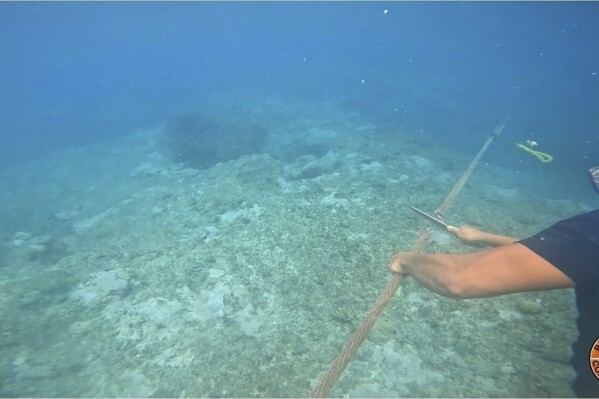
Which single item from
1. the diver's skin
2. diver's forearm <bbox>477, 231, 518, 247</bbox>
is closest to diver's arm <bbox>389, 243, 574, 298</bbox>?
the diver's skin

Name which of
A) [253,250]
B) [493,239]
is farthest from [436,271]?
[253,250]

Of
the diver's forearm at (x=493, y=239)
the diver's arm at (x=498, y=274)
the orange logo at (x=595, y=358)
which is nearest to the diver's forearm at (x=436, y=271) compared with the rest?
the diver's arm at (x=498, y=274)

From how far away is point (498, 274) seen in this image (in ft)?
5.38

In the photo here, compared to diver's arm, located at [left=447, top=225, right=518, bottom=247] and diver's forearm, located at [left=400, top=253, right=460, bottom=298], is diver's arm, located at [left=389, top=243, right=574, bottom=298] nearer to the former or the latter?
diver's forearm, located at [left=400, top=253, right=460, bottom=298]

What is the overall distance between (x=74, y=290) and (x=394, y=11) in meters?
86.0

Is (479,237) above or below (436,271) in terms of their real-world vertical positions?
below

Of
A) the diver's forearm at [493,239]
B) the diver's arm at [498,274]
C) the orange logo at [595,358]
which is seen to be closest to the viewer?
the diver's arm at [498,274]

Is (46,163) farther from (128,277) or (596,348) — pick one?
(596,348)

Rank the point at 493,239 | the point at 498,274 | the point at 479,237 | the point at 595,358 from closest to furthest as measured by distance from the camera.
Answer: the point at 498,274 < the point at 595,358 < the point at 493,239 < the point at 479,237

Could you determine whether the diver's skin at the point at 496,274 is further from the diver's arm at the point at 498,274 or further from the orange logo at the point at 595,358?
the orange logo at the point at 595,358

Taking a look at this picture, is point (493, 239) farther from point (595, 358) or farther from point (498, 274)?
point (498, 274)

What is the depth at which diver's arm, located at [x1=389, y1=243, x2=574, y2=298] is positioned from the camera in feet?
5.33

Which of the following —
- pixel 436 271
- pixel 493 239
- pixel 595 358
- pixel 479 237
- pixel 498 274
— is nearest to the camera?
pixel 498 274

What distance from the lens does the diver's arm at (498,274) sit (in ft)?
5.33
